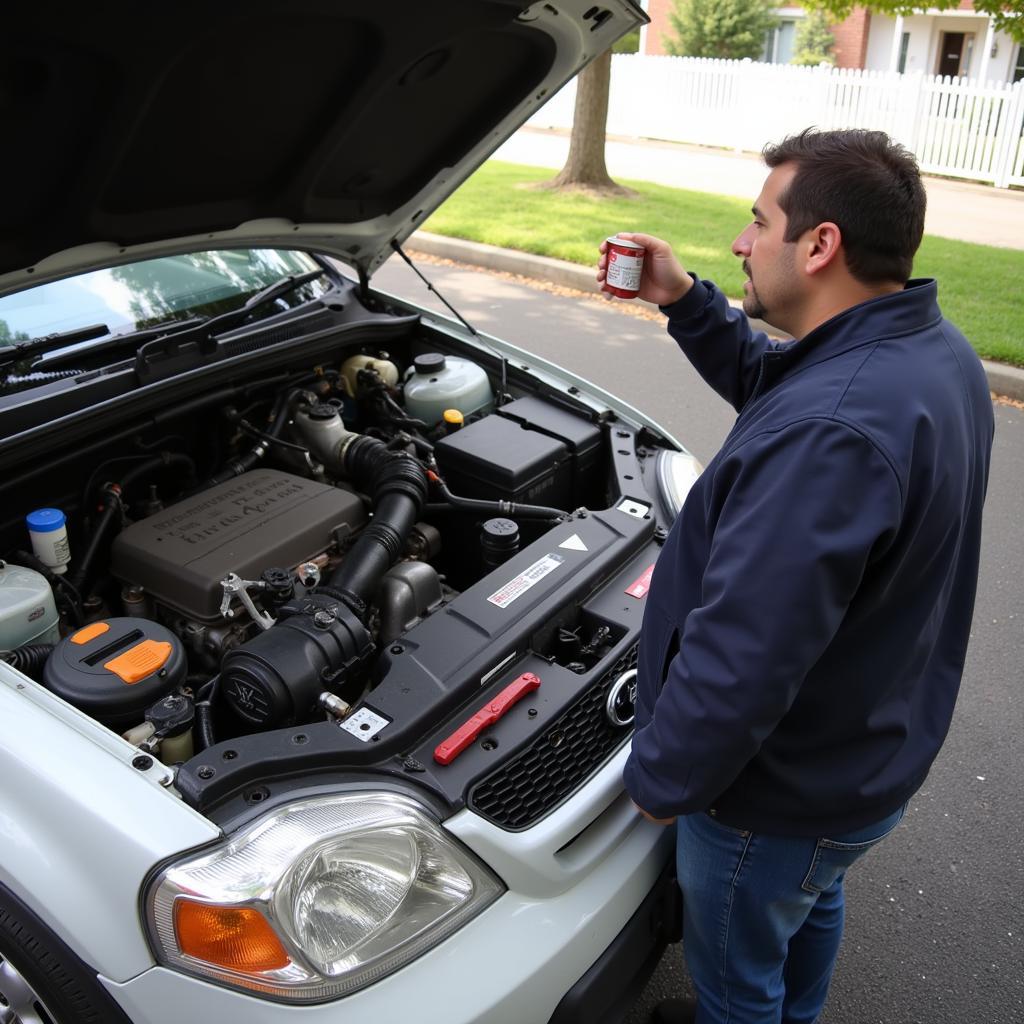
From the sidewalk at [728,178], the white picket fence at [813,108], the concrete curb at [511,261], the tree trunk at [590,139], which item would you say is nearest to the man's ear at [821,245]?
the concrete curb at [511,261]

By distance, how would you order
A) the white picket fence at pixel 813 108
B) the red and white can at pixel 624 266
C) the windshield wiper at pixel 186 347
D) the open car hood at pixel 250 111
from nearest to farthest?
the open car hood at pixel 250 111 < the red and white can at pixel 624 266 < the windshield wiper at pixel 186 347 < the white picket fence at pixel 813 108

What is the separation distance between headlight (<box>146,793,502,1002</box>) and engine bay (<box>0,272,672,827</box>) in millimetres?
104

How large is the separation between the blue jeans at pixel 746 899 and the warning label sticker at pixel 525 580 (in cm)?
65

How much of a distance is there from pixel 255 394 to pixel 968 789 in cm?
264

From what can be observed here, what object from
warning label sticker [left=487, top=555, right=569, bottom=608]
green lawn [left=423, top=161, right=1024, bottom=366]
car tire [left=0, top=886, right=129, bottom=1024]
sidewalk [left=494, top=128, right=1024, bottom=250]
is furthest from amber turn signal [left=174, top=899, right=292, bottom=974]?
sidewalk [left=494, top=128, right=1024, bottom=250]

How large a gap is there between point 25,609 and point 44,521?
27 cm

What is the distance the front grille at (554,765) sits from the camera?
185cm

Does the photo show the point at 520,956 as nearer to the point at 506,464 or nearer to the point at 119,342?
the point at 506,464

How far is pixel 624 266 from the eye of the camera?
7.61 ft

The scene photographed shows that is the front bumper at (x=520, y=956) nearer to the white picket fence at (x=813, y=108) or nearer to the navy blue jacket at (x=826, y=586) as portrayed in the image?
the navy blue jacket at (x=826, y=586)

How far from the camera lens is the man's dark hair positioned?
1552 millimetres

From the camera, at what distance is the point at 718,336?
237 centimetres

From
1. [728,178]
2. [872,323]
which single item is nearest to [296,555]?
[872,323]

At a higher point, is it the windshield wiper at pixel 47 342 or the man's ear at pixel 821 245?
the man's ear at pixel 821 245
